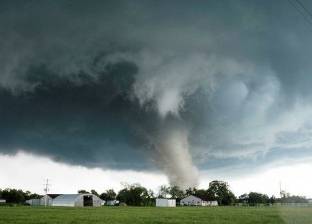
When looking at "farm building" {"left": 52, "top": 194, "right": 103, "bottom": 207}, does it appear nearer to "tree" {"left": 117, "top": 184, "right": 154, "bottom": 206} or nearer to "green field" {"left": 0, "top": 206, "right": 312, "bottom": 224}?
"tree" {"left": 117, "top": 184, "right": 154, "bottom": 206}

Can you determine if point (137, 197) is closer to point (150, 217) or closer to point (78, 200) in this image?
point (78, 200)

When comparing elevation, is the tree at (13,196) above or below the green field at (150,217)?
above

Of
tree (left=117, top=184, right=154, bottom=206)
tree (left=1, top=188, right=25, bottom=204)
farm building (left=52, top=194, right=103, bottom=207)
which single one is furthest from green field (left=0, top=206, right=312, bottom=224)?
tree (left=1, top=188, right=25, bottom=204)

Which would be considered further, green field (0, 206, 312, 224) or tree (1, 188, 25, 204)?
tree (1, 188, 25, 204)

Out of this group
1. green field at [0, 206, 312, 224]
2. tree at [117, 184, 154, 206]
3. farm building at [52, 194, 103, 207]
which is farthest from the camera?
tree at [117, 184, 154, 206]

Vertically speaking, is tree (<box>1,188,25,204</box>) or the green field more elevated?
tree (<box>1,188,25,204</box>)

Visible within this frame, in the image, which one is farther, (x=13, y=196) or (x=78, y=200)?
(x=13, y=196)

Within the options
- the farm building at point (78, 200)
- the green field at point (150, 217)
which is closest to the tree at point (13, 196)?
the farm building at point (78, 200)

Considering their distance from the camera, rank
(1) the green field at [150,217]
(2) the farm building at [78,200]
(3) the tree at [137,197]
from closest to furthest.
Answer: (1) the green field at [150,217], (2) the farm building at [78,200], (3) the tree at [137,197]

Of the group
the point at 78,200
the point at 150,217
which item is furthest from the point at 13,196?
the point at 150,217

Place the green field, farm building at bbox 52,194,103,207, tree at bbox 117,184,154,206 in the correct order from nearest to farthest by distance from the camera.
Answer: the green field
farm building at bbox 52,194,103,207
tree at bbox 117,184,154,206

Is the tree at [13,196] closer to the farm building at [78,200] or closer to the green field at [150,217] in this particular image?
the farm building at [78,200]

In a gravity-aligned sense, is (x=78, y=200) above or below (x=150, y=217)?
above

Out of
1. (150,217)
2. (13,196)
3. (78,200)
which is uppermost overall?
(13,196)
